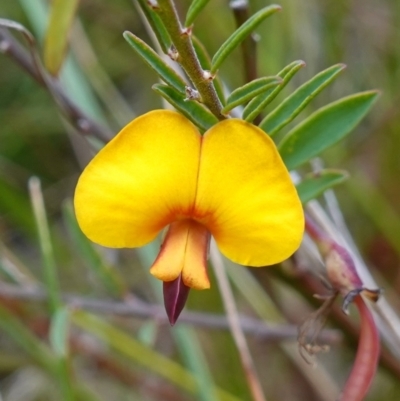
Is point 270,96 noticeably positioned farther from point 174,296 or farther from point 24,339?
point 24,339

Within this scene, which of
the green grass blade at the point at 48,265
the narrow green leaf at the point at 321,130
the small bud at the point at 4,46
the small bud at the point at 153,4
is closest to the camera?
the small bud at the point at 153,4

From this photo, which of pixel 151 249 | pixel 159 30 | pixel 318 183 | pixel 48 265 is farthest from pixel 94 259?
pixel 159 30

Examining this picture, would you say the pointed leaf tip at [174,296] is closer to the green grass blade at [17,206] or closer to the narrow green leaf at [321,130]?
the narrow green leaf at [321,130]

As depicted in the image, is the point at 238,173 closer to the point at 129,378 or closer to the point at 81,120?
the point at 81,120

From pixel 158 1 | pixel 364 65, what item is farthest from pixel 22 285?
pixel 364 65

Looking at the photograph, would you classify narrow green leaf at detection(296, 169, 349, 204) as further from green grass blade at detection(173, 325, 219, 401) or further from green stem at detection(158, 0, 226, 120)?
green grass blade at detection(173, 325, 219, 401)

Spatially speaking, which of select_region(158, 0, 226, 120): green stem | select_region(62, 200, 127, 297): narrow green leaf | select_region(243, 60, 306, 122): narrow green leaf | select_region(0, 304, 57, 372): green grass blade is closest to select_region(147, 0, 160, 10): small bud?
select_region(158, 0, 226, 120): green stem

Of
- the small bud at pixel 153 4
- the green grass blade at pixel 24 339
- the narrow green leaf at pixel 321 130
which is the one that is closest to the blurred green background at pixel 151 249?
the green grass blade at pixel 24 339

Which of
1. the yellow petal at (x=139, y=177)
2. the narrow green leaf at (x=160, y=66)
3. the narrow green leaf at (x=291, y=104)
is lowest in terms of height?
the narrow green leaf at (x=291, y=104)

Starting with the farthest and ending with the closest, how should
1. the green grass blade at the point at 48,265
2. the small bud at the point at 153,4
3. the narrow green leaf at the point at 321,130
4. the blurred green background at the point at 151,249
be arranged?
1. the blurred green background at the point at 151,249
2. the green grass blade at the point at 48,265
3. the narrow green leaf at the point at 321,130
4. the small bud at the point at 153,4
